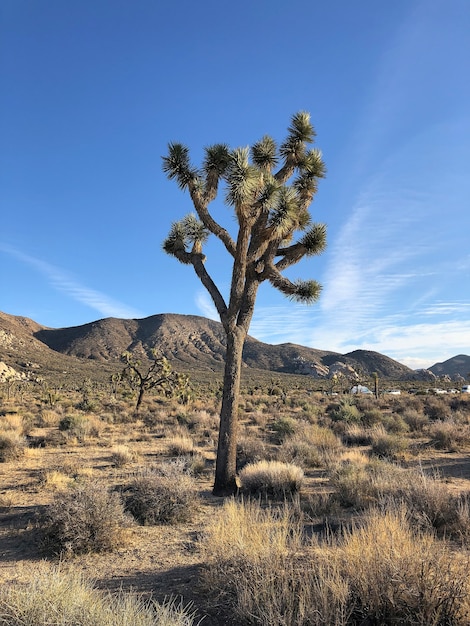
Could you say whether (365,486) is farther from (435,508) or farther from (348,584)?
(348,584)

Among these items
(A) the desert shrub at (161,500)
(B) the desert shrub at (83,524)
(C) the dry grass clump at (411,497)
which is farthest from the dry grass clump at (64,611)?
(A) the desert shrub at (161,500)

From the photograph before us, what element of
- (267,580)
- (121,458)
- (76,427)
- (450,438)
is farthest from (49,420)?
(267,580)

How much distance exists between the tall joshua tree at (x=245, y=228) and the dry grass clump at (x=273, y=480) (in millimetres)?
405

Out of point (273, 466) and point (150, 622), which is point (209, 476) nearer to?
point (273, 466)

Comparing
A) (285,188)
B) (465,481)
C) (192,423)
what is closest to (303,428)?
(192,423)

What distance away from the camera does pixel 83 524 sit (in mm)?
5680

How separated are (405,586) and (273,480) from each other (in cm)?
546

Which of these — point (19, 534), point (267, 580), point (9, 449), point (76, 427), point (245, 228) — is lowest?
point (19, 534)

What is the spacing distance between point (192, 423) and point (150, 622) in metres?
17.7

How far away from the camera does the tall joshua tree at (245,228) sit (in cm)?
936

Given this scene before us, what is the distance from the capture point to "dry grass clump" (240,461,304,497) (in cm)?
836

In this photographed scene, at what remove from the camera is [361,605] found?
3258mm

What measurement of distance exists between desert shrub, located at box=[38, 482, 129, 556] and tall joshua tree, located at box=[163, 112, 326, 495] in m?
3.24

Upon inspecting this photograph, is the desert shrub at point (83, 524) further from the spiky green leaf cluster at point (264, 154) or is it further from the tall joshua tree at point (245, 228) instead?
the spiky green leaf cluster at point (264, 154)
